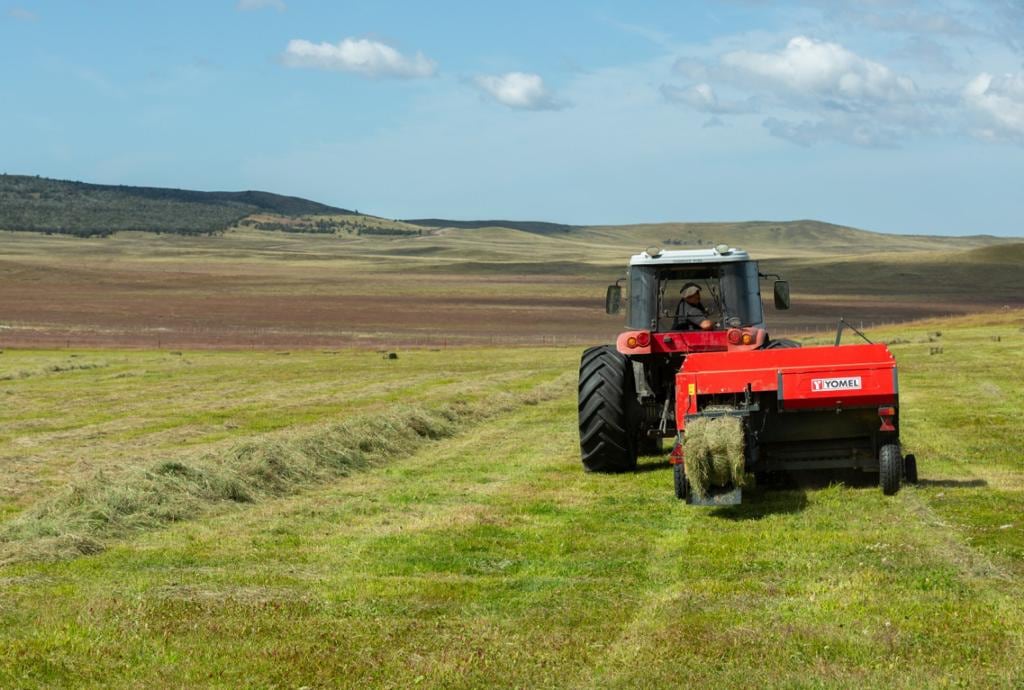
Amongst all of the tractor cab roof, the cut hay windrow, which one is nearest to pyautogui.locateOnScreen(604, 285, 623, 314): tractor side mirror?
the tractor cab roof

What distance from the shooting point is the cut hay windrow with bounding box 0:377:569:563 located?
11.9 metres

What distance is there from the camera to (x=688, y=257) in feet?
54.0

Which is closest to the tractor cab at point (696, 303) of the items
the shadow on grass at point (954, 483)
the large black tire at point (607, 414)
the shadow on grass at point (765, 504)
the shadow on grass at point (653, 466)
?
the large black tire at point (607, 414)

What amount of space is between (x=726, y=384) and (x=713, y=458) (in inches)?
48.1

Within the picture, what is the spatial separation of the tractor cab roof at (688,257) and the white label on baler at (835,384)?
11.2 feet

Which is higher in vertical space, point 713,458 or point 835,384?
point 835,384

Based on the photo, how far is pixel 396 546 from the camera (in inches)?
447

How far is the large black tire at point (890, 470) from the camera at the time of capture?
13.0 m

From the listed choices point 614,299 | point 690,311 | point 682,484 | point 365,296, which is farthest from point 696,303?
point 365,296

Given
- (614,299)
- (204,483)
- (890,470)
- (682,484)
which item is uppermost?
(614,299)

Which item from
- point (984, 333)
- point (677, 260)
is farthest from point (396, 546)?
point (984, 333)

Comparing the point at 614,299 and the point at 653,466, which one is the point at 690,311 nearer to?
the point at 614,299

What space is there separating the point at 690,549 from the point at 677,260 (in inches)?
241

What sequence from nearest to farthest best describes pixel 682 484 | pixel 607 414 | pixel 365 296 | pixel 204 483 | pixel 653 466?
1. pixel 682 484
2. pixel 204 483
3. pixel 607 414
4. pixel 653 466
5. pixel 365 296
